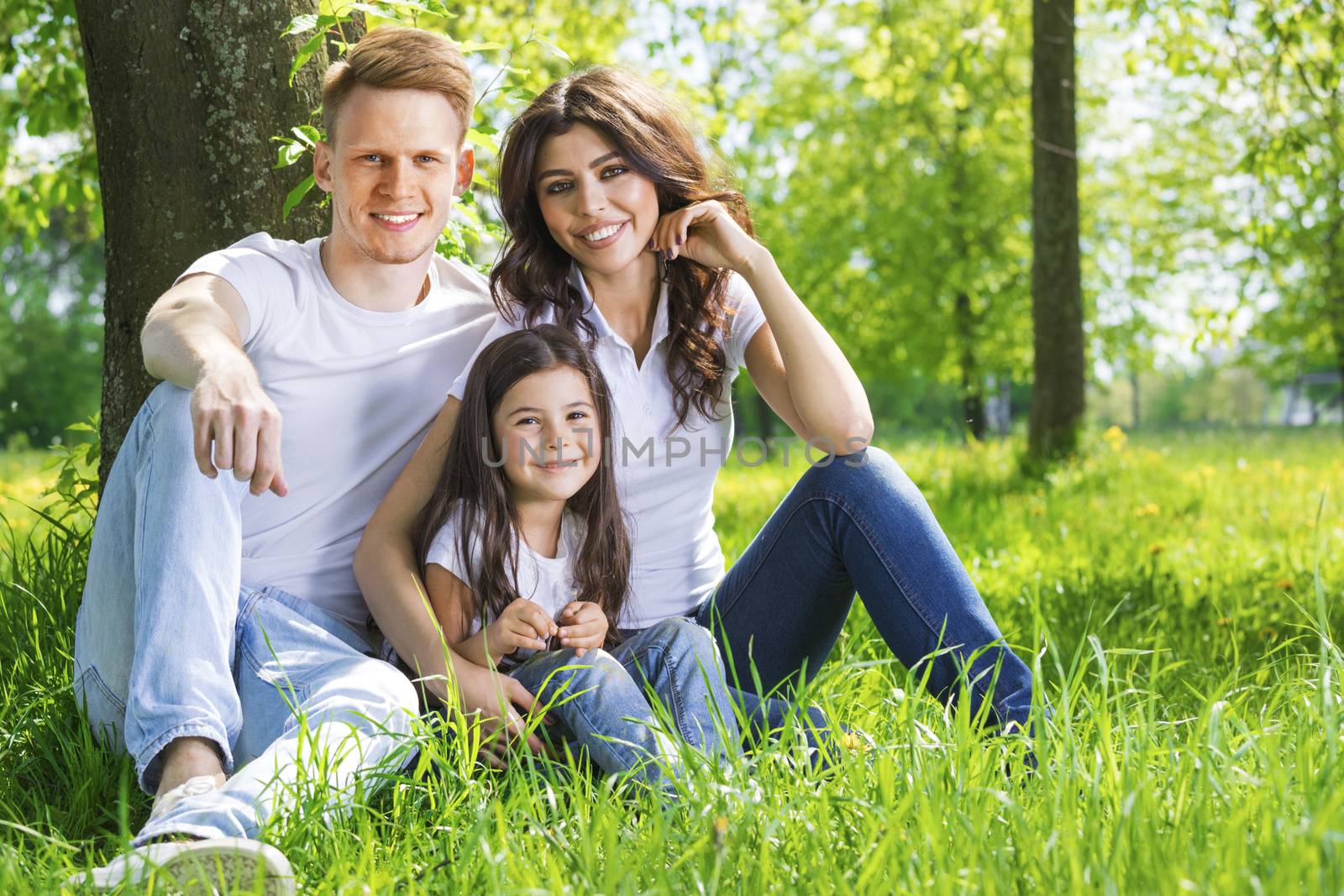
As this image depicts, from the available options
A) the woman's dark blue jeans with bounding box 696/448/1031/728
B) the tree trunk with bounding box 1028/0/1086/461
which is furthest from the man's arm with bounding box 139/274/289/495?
the tree trunk with bounding box 1028/0/1086/461

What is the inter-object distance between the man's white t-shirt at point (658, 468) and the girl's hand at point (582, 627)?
0.27 m

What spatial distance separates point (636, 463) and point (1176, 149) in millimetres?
21482

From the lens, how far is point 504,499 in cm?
250

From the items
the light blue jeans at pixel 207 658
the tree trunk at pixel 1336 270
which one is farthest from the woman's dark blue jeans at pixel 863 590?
the tree trunk at pixel 1336 270

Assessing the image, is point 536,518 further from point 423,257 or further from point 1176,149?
point 1176,149

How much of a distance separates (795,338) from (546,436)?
2.01 ft

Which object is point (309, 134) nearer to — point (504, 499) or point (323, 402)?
point (323, 402)

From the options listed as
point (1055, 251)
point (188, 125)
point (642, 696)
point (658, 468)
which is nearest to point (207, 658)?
point (642, 696)

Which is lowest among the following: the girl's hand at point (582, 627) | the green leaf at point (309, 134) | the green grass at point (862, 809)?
the green grass at point (862, 809)

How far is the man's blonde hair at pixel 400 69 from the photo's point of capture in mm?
2629

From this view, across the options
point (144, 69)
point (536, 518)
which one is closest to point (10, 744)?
point (536, 518)

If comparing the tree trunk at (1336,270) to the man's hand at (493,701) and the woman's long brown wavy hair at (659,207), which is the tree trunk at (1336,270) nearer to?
the woman's long brown wavy hair at (659,207)

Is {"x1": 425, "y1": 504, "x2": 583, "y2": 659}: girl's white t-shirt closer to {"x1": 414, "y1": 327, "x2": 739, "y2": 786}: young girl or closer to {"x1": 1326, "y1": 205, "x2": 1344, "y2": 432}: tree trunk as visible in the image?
{"x1": 414, "y1": 327, "x2": 739, "y2": 786}: young girl

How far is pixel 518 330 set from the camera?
263cm
